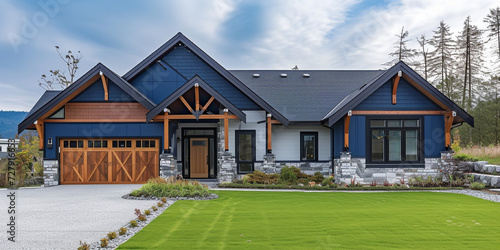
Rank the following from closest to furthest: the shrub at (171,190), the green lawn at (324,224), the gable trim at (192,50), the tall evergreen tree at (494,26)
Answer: the green lawn at (324,224), the shrub at (171,190), the gable trim at (192,50), the tall evergreen tree at (494,26)

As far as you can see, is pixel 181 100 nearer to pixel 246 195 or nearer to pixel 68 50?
pixel 246 195

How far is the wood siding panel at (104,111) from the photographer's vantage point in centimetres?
1670

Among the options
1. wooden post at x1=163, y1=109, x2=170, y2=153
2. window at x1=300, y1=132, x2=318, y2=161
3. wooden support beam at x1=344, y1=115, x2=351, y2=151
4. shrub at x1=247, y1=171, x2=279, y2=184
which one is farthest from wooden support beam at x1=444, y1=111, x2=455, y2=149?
wooden post at x1=163, y1=109, x2=170, y2=153

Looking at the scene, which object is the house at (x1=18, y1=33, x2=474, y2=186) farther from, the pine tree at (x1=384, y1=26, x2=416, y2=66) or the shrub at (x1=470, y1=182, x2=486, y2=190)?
the pine tree at (x1=384, y1=26, x2=416, y2=66)

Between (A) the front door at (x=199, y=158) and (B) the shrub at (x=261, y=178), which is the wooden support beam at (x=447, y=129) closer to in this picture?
(B) the shrub at (x=261, y=178)

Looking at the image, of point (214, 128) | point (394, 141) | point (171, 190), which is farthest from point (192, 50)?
point (394, 141)

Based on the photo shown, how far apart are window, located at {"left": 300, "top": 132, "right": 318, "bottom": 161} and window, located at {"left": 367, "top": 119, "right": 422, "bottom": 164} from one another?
2.91 m

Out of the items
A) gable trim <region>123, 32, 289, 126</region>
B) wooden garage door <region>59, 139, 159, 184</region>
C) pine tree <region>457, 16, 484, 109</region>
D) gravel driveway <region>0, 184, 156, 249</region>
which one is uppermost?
pine tree <region>457, 16, 484, 109</region>

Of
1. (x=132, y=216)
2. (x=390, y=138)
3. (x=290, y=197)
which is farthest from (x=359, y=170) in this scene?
(x=132, y=216)

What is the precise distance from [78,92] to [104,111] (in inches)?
51.9

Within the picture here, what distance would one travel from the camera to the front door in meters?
18.2

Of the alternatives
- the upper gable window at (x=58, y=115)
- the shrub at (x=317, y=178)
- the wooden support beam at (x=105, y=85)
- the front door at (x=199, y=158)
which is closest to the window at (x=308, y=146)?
the shrub at (x=317, y=178)

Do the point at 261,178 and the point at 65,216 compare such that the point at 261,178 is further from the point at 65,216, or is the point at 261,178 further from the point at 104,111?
the point at 65,216

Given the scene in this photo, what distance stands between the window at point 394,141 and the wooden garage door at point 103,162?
9330 millimetres
